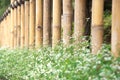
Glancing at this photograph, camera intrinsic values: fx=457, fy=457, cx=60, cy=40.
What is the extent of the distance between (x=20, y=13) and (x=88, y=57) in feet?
16.3

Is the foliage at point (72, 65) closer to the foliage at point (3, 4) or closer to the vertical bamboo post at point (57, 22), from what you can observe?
the vertical bamboo post at point (57, 22)

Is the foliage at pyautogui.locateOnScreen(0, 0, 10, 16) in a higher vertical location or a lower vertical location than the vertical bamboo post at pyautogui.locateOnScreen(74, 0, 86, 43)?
lower

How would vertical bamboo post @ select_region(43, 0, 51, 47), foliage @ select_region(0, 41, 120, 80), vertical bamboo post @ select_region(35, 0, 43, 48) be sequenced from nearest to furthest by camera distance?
foliage @ select_region(0, 41, 120, 80)
vertical bamboo post @ select_region(43, 0, 51, 47)
vertical bamboo post @ select_region(35, 0, 43, 48)

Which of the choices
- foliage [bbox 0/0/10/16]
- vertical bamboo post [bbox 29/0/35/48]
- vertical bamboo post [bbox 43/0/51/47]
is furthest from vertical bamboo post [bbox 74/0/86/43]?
foliage [bbox 0/0/10/16]

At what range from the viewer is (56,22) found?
5148 millimetres

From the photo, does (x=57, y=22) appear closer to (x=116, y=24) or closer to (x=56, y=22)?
(x=56, y=22)

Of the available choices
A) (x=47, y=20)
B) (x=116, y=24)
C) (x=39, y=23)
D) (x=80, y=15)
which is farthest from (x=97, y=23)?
(x=39, y=23)

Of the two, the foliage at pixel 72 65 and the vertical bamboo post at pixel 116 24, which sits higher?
the vertical bamboo post at pixel 116 24

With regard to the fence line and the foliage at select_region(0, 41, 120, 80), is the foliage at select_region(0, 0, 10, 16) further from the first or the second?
the foliage at select_region(0, 41, 120, 80)

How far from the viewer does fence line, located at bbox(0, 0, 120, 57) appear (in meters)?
3.77

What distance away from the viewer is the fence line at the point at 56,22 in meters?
3.77

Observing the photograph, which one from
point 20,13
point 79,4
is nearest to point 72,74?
point 79,4

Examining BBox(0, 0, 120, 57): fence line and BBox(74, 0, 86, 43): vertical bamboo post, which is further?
BBox(74, 0, 86, 43): vertical bamboo post

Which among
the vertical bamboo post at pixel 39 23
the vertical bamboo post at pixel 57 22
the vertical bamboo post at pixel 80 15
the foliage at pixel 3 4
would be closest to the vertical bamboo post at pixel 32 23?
the vertical bamboo post at pixel 39 23
